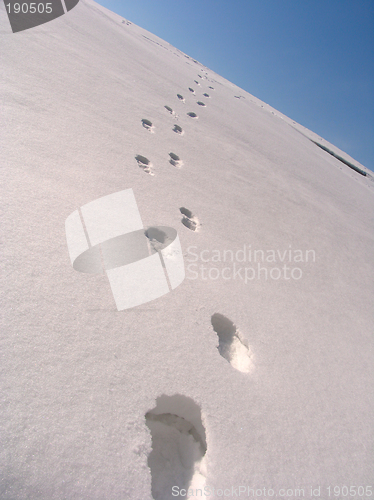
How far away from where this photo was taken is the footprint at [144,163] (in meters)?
1.88

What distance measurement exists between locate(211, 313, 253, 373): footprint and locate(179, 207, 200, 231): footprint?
2.05 ft

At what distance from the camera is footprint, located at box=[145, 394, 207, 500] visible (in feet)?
2.47

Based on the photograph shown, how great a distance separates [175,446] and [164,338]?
12.6 inches

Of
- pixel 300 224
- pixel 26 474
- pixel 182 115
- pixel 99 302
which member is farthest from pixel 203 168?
pixel 26 474

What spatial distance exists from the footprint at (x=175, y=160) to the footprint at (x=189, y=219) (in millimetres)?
591

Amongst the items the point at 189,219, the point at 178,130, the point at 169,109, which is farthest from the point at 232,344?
the point at 169,109

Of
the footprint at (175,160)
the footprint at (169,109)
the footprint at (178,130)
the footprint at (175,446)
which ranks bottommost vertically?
the footprint at (175,446)

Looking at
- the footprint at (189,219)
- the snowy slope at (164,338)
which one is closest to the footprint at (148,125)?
the snowy slope at (164,338)

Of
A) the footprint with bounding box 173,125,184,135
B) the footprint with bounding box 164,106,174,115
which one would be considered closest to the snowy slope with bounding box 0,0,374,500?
the footprint with bounding box 173,125,184,135

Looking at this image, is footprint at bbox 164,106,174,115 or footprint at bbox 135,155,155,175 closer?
footprint at bbox 135,155,155,175

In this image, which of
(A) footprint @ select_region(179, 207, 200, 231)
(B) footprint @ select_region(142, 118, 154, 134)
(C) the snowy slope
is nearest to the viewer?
(C) the snowy slope

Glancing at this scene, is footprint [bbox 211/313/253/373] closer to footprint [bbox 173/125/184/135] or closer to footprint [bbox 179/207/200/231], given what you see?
footprint [bbox 179/207/200/231]

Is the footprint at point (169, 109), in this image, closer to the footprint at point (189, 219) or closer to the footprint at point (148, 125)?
the footprint at point (148, 125)

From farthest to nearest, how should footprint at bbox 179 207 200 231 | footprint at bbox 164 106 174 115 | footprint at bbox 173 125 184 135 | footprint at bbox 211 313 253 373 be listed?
footprint at bbox 164 106 174 115 → footprint at bbox 173 125 184 135 → footprint at bbox 179 207 200 231 → footprint at bbox 211 313 253 373
